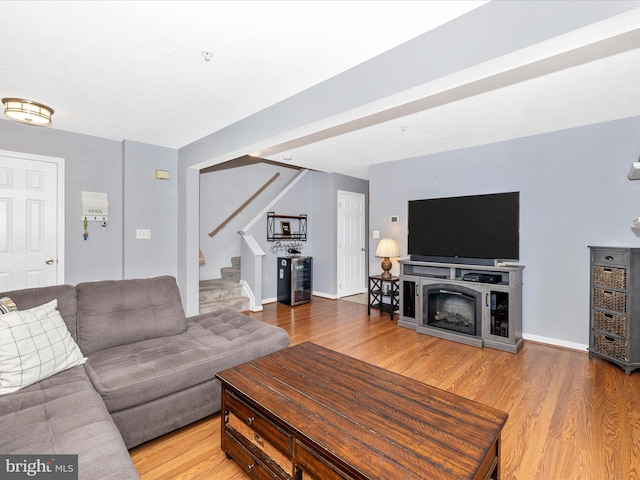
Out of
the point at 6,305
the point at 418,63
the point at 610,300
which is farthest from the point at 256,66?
the point at 610,300

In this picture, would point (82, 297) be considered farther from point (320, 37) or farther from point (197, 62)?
point (320, 37)

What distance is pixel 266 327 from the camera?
260cm

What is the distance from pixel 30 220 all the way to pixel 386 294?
4.60 meters

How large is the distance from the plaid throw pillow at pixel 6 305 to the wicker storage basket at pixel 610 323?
4.73 meters

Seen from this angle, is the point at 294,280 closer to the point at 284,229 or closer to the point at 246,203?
the point at 284,229

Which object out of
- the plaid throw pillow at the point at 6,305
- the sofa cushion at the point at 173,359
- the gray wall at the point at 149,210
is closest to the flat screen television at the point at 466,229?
the sofa cushion at the point at 173,359

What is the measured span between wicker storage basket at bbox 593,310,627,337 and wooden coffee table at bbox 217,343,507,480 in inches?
97.6

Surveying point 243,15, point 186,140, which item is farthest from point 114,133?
point 243,15

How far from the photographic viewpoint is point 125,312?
2305 millimetres

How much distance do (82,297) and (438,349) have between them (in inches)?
132

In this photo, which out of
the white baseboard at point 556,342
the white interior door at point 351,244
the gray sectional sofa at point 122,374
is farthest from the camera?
the white interior door at point 351,244

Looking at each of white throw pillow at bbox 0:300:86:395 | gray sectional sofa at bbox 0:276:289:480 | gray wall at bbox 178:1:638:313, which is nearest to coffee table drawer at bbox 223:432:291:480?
gray sectional sofa at bbox 0:276:289:480

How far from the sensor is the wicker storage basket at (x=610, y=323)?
283 centimetres

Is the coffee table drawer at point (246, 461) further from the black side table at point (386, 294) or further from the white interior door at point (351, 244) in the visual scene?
the white interior door at point (351, 244)
